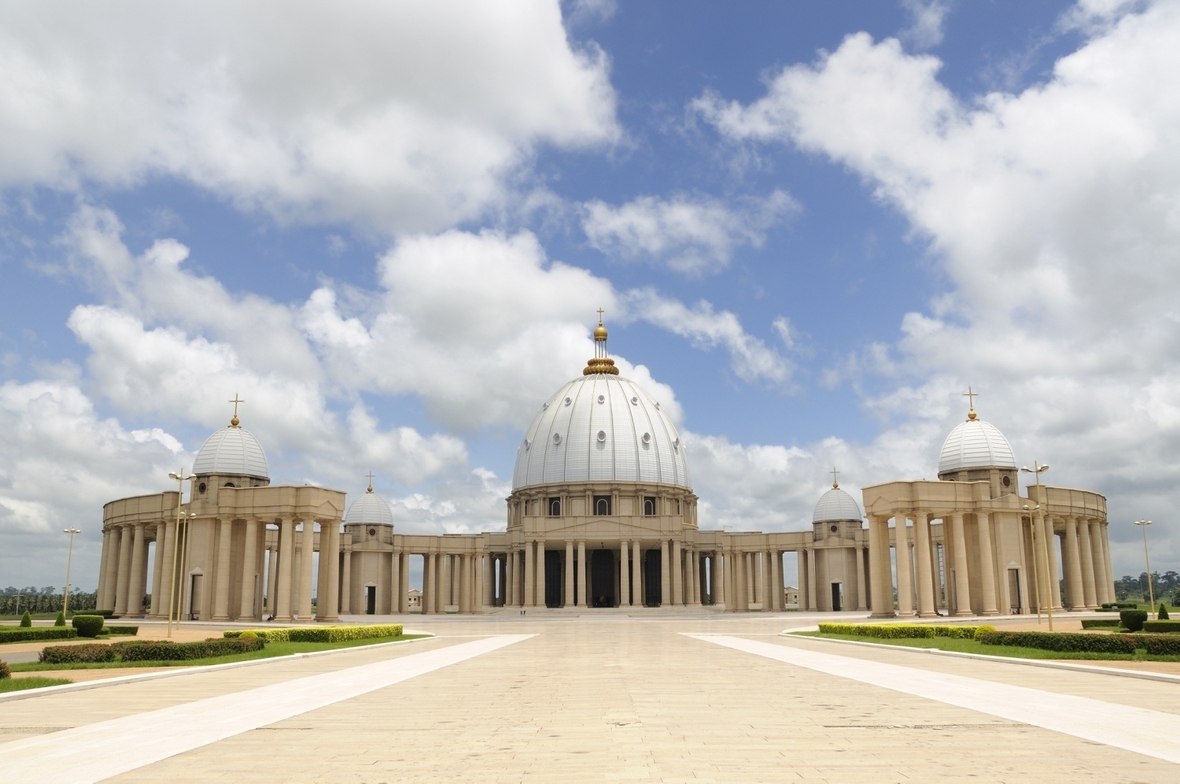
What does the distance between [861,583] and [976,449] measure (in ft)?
79.9

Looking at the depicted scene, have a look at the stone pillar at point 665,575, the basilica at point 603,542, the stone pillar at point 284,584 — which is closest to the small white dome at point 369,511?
the basilica at point 603,542

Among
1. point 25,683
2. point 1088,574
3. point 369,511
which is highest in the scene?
point 369,511

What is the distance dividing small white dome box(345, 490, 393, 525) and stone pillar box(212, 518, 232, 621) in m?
32.9

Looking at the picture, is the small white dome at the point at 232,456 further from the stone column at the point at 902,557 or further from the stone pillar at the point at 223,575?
the stone column at the point at 902,557

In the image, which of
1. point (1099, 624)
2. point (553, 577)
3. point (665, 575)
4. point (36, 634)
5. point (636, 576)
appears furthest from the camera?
point (553, 577)

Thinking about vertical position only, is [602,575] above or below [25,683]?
above

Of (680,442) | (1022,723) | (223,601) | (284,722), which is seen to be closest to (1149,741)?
(1022,723)

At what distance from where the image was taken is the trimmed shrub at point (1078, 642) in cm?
2505

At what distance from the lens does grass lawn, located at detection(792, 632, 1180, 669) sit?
2436cm

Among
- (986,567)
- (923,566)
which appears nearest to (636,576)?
(923,566)

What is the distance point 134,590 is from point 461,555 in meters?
32.9

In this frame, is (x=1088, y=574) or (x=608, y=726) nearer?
(x=608, y=726)

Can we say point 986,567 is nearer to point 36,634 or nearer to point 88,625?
point 88,625

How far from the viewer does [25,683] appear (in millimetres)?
18344
